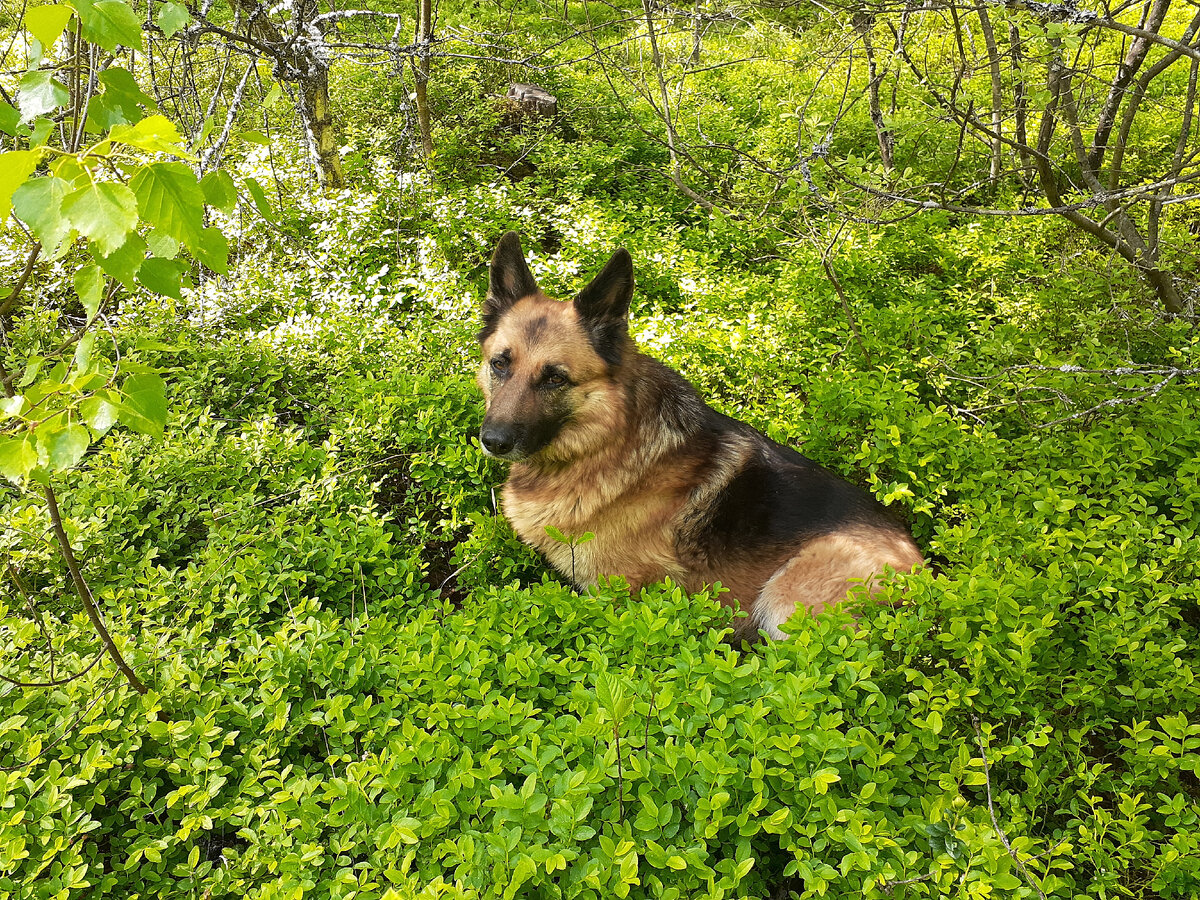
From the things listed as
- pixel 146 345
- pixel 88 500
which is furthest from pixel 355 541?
pixel 146 345

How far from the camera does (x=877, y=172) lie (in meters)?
3.52

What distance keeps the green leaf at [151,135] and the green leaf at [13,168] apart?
5.0 inches

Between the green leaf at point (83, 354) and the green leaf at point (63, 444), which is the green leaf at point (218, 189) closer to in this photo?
the green leaf at point (83, 354)

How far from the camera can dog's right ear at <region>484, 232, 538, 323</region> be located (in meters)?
3.65

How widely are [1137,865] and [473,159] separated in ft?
29.3

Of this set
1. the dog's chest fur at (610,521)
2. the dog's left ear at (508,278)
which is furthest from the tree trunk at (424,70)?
the dog's chest fur at (610,521)

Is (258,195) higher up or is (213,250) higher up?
(258,195)

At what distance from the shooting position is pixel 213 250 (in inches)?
63.5

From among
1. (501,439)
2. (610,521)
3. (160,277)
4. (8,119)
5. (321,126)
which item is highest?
(321,126)

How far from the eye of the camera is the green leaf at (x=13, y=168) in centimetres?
113

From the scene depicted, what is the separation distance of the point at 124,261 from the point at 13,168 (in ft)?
0.84

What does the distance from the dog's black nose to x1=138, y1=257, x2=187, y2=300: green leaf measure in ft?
5.69

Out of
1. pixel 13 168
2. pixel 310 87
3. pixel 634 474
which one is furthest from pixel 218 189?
pixel 310 87

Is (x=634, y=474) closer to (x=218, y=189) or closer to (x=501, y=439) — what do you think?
(x=501, y=439)
